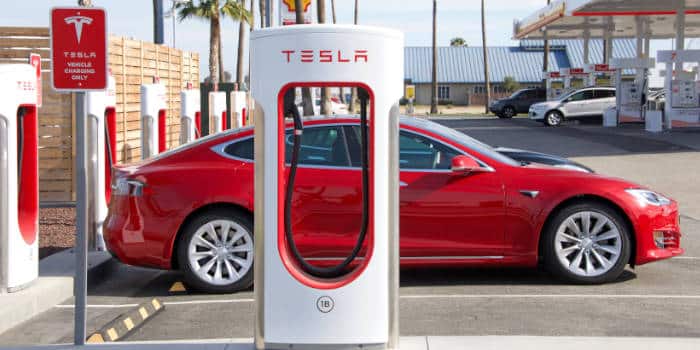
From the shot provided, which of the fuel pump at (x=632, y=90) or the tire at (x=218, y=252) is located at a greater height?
the fuel pump at (x=632, y=90)

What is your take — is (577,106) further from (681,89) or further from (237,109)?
(237,109)

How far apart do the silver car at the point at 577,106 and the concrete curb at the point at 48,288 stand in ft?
111

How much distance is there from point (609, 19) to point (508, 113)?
10.1 metres

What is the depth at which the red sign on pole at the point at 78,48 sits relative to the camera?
6258 millimetres

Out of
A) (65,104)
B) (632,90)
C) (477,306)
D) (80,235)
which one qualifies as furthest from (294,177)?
(632,90)

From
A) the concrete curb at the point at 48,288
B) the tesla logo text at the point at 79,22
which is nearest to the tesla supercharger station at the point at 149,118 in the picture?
the concrete curb at the point at 48,288

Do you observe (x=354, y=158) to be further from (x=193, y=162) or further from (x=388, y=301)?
(x=388, y=301)

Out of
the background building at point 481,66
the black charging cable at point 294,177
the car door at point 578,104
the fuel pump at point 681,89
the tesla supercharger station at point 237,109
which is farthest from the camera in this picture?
the background building at point 481,66

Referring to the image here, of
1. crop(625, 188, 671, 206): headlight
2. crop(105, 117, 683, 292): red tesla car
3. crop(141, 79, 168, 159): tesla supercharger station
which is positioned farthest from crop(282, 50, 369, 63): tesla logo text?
crop(141, 79, 168, 159): tesla supercharger station

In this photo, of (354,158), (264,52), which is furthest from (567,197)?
(264,52)

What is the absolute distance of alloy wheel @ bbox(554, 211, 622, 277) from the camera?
336 inches

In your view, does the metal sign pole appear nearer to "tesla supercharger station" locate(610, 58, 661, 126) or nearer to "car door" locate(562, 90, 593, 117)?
"tesla supercharger station" locate(610, 58, 661, 126)

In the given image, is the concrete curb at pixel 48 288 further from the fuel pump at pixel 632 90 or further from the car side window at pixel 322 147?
the fuel pump at pixel 632 90

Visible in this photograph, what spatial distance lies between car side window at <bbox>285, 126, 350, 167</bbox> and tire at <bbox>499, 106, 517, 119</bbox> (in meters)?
45.3
